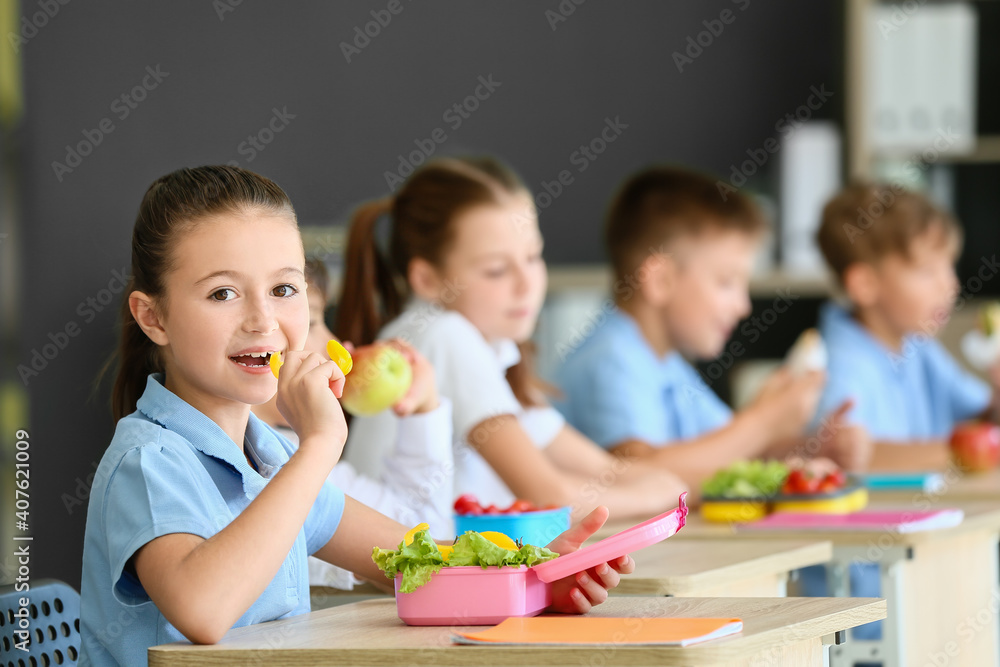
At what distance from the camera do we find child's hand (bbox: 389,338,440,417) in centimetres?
169

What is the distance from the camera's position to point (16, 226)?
268 centimetres

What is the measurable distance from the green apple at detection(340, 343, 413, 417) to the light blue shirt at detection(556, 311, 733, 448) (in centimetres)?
115

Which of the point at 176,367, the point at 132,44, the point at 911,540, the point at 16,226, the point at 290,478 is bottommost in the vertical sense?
the point at 290,478

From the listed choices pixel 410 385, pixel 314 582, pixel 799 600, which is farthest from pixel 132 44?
pixel 799 600

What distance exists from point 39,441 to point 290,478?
1.79 m

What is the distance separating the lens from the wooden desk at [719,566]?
143cm

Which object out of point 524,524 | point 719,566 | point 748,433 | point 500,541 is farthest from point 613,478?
point 500,541

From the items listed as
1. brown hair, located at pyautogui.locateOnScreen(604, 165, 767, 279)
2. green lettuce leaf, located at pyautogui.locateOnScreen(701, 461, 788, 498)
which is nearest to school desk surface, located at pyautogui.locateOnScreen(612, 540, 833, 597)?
green lettuce leaf, located at pyautogui.locateOnScreen(701, 461, 788, 498)

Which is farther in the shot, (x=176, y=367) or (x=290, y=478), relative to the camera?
(x=176, y=367)

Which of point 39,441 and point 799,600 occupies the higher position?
point 39,441

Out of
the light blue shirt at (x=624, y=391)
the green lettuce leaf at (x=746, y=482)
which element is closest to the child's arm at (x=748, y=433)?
the light blue shirt at (x=624, y=391)

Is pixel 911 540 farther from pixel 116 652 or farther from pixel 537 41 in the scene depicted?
pixel 537 41

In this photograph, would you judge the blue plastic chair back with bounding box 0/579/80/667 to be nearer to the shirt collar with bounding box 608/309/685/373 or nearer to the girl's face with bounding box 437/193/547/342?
the girl's face with bounding box 437/193/547/342

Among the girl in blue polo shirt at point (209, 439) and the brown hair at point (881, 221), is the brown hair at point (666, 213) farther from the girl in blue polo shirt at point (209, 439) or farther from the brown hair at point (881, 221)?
the girl in blue polo shirt at point (209, 439)
